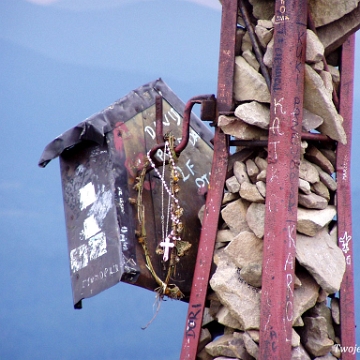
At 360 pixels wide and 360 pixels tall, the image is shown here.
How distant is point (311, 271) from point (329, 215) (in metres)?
0.40

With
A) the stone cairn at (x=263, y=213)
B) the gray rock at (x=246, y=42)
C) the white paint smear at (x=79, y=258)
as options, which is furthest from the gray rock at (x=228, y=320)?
the gray rock at (x=246, y=42)

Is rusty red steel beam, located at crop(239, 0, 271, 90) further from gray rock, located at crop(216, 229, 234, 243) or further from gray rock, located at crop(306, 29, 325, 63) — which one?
gray rock, located at crop(216, 229, 234, 243)

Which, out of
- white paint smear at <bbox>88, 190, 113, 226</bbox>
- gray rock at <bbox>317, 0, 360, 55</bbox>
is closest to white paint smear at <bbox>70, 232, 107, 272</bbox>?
white paint smear at <bbox>88, 190, 113, 226</bbox>

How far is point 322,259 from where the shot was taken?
5406 millimetres

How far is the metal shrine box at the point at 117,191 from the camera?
19.2ft

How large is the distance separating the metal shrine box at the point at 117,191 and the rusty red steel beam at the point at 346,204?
3.37ft

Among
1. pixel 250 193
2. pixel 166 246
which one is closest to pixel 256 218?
pixel 250 193

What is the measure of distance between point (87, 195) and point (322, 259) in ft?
5.65

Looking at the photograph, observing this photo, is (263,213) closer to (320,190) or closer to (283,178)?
(283,178)

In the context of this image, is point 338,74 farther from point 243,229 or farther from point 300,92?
point 243,229

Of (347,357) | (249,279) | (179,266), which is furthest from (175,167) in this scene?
(347,357)

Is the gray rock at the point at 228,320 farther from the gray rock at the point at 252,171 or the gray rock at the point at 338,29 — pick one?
the gray rock at the point at 338,29

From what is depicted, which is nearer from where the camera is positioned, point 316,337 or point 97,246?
point 316,337

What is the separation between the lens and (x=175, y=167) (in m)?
6.03
